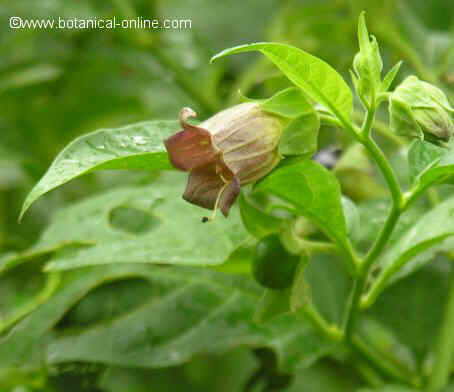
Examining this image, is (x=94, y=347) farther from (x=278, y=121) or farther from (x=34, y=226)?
(x=34, y=226)

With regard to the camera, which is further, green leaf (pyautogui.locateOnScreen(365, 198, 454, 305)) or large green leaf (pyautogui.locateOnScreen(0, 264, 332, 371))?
large green leaf (pyautogui.locateOnScreen(0, 264, 332, 371))

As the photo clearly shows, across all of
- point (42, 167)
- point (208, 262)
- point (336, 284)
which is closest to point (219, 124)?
point (208, 262)

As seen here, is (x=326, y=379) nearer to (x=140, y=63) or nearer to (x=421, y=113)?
(x=421, y=113)

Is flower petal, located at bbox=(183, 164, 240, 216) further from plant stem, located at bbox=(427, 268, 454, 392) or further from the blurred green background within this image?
the blurred green background

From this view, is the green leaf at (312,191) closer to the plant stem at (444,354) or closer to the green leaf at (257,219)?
the green leaf at (257,219)

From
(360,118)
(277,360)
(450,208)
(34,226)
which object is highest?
(450,208)

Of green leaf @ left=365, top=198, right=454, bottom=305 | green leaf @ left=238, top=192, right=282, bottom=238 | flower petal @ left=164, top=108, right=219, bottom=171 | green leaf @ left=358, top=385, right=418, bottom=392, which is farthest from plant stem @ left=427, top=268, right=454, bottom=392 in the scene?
flower petal @ left=164, top=108, right=219, bottom=171

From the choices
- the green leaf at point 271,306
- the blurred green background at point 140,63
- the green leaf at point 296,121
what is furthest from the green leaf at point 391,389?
the blurred green background at point 140,63

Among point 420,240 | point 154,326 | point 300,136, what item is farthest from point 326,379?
point 300,136
